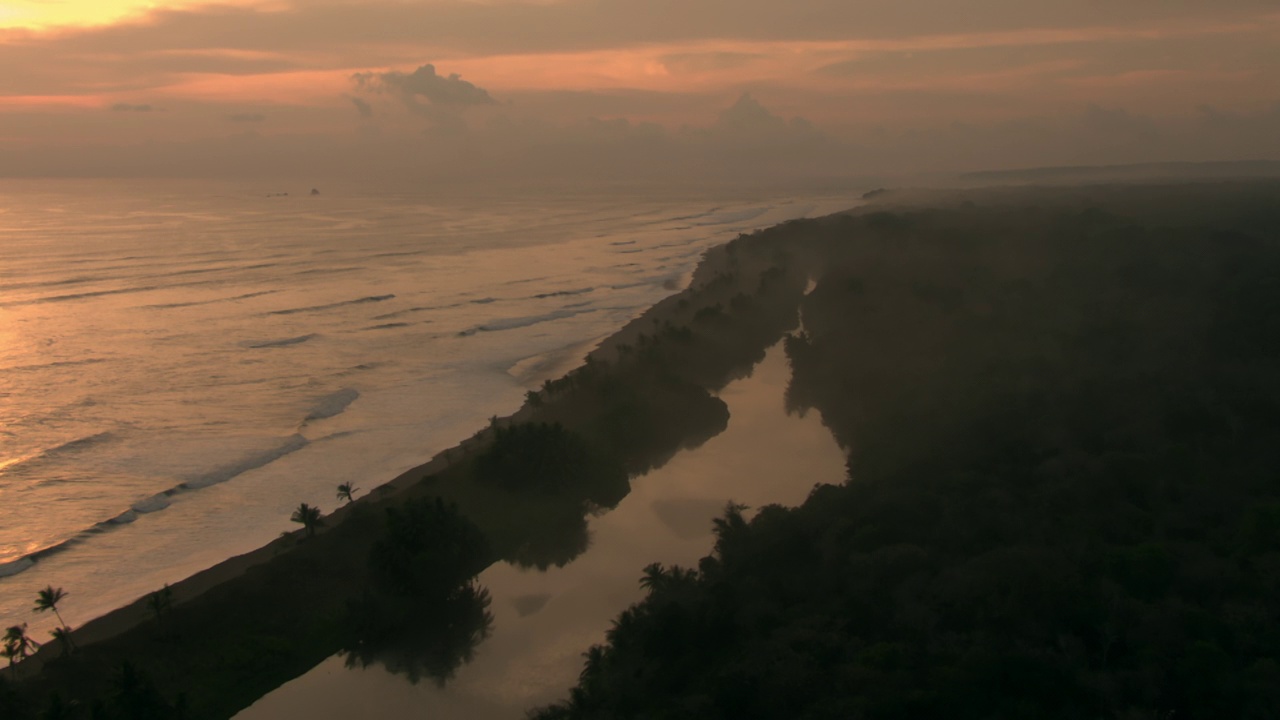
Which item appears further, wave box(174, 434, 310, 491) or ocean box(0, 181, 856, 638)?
wave box(174, 434, 310, 491)

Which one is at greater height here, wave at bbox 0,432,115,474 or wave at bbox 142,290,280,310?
wave at bbox 142,290,280,310

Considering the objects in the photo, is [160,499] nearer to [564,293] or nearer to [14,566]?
[14,566]

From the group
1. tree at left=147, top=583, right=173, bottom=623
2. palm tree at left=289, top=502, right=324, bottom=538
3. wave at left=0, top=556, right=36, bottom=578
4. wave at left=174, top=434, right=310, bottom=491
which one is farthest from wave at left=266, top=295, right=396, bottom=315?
tree at left=147, top=583, right=173, bottom=623

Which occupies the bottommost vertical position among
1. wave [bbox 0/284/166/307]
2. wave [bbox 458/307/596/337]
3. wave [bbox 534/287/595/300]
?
wave [bbox 458/307/596/337]

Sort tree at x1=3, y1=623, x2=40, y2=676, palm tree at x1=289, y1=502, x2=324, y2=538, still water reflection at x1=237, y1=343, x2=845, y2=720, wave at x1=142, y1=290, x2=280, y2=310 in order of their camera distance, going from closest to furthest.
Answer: tree at x1=3, y1=623, x2=40, y2=676, still water reflection at x1=237, y1=343, x2=845, y2=720, palm tree at x1=289, y1=502, x2=324, y2=538, wave at x1=142, y1=290, x2=280, y2=310

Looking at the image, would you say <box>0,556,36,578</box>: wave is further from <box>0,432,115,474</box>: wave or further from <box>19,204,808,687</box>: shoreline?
<box>0,432,115,474</box>: wave

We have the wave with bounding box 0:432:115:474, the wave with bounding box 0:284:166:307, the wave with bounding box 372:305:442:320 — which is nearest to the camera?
the wave with bounding box 0:432:115:474

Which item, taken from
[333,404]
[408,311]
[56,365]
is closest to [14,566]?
[333,404]

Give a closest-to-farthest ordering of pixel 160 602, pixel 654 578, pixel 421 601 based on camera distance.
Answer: pixel 160 602 < pixel 421 601 < pixel 654 578
